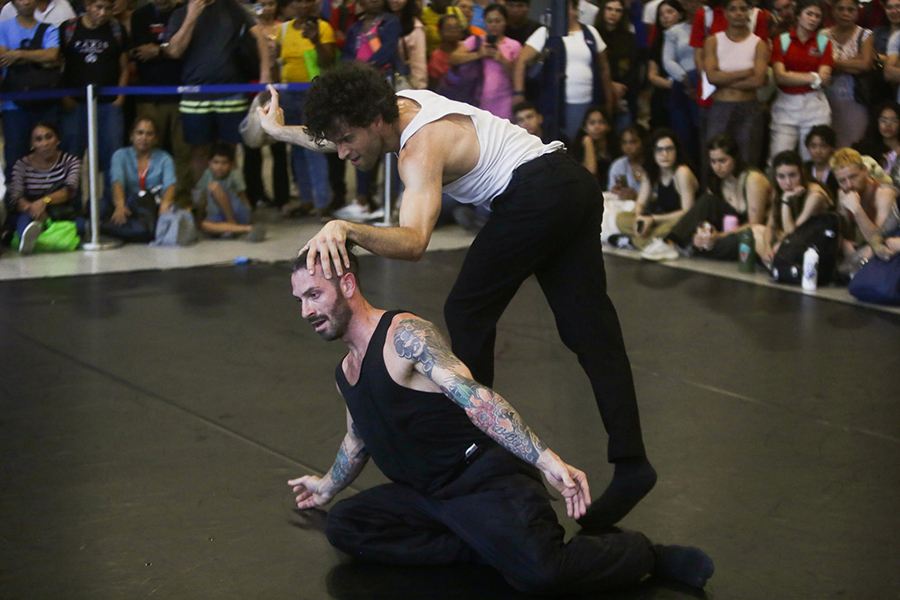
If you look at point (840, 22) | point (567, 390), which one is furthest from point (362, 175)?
point (567, 390)

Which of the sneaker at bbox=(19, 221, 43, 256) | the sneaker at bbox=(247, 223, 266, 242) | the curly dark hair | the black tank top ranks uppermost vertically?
the curly dark hair

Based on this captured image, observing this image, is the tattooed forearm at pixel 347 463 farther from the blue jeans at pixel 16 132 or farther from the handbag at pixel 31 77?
the handbag at pixel 31 77

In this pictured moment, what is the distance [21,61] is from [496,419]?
209 inches

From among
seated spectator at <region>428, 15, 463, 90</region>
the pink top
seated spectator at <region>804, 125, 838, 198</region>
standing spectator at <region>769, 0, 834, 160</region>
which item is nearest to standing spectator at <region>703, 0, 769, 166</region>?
standing spectator at <region>769, 0, 834, 160</region>

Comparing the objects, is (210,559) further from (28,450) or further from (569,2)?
(569,2)

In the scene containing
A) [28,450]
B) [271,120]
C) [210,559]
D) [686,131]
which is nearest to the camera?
[210,559]

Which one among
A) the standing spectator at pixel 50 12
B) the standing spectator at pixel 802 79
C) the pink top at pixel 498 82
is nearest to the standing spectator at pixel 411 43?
the pink top at pixel 498 82

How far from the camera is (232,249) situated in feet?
22.9

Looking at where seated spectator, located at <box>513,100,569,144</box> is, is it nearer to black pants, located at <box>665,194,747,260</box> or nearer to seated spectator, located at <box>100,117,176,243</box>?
black pants, located at <box>665,194,747,260</box>

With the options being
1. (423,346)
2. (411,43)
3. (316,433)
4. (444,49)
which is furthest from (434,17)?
(423,346)

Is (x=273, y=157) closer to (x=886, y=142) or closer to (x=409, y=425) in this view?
(x=886, y=142)

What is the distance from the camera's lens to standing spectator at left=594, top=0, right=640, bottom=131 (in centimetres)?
789

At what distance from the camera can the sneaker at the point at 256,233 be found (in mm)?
7174

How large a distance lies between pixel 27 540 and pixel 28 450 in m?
0.72
